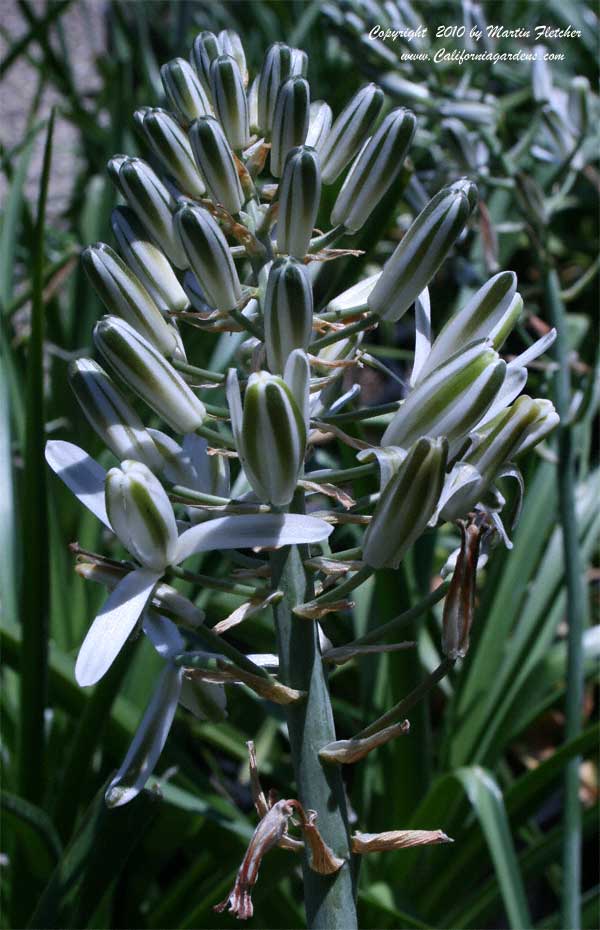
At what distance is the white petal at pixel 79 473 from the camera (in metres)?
0.60

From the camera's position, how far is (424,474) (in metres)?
0.55

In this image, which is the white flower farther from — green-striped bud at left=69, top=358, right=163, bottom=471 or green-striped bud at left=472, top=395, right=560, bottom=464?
green-striped bud at left=472, top=395, right=560, bottom=464

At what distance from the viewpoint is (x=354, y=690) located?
184 centimetres

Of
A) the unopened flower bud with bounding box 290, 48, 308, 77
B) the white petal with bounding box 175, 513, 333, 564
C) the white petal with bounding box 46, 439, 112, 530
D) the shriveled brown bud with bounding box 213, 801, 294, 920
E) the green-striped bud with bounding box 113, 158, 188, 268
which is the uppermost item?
the unopened flower bud with bounding box 290, 48, 308, 77

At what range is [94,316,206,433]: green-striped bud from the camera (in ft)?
2.01

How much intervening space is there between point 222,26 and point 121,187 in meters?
2.68

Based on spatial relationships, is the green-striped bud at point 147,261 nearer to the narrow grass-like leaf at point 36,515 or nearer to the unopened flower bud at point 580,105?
the narrow grass-like leaf at point 36,515

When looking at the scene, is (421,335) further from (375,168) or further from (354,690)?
(354,690)

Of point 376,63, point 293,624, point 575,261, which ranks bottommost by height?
point 293,624

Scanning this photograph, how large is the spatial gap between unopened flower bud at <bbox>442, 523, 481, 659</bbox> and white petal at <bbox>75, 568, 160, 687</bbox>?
0.20 metres

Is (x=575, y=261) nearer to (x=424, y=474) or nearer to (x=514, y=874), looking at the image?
(x=514, y=874)

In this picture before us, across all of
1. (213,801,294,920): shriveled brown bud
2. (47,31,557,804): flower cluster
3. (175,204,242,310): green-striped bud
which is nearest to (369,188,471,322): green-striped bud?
(47,31,557,804): flower cluster

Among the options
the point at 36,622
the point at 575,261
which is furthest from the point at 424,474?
the point at 575,261

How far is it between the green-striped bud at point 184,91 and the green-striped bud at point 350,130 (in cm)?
12
